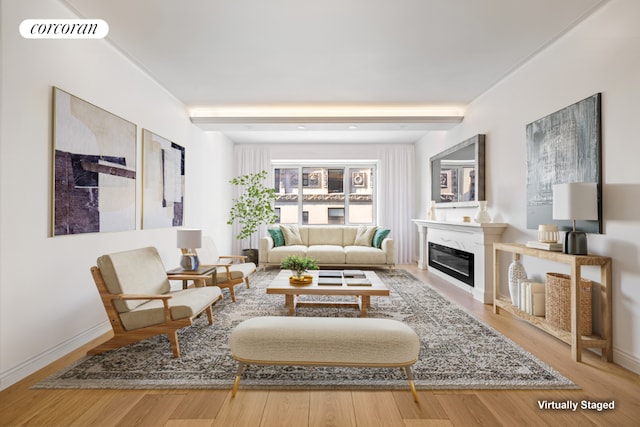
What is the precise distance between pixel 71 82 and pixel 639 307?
14.9 feet

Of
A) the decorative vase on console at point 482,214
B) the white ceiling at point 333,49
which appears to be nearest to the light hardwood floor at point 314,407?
the decorative vase on console at point 482,214

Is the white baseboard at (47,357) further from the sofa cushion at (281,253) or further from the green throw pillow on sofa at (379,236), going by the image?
the green throw pillow on sofa at (379,236)

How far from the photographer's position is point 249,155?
733cm

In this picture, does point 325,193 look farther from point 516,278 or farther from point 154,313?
point 154,313

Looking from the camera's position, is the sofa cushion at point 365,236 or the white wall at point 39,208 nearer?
the white wall at point 39,208

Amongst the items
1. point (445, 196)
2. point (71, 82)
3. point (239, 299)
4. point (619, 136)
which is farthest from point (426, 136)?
point (71, 82)

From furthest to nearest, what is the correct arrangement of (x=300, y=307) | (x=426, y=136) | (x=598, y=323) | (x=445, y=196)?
(x=426, y=136) → (x=445, y=196) → (x=300, y=307) → (x=598, y=323)

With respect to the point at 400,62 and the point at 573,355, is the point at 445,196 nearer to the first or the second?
the point at 400,62

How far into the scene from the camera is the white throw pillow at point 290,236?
22.0ft

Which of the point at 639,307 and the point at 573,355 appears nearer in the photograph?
the point at 639,307

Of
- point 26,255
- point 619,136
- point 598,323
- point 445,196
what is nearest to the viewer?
point 26,255

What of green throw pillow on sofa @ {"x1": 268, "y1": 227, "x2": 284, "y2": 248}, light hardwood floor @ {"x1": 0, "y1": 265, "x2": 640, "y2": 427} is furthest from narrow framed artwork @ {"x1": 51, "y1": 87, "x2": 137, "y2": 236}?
green throw pillow on sofa @ {"x1": 268, "y1": 227, "x2": 284, "y2": 248}

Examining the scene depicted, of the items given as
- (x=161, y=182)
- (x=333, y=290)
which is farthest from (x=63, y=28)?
(x=333, y=290)

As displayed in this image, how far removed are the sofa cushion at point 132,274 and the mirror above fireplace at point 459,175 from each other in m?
4.01
